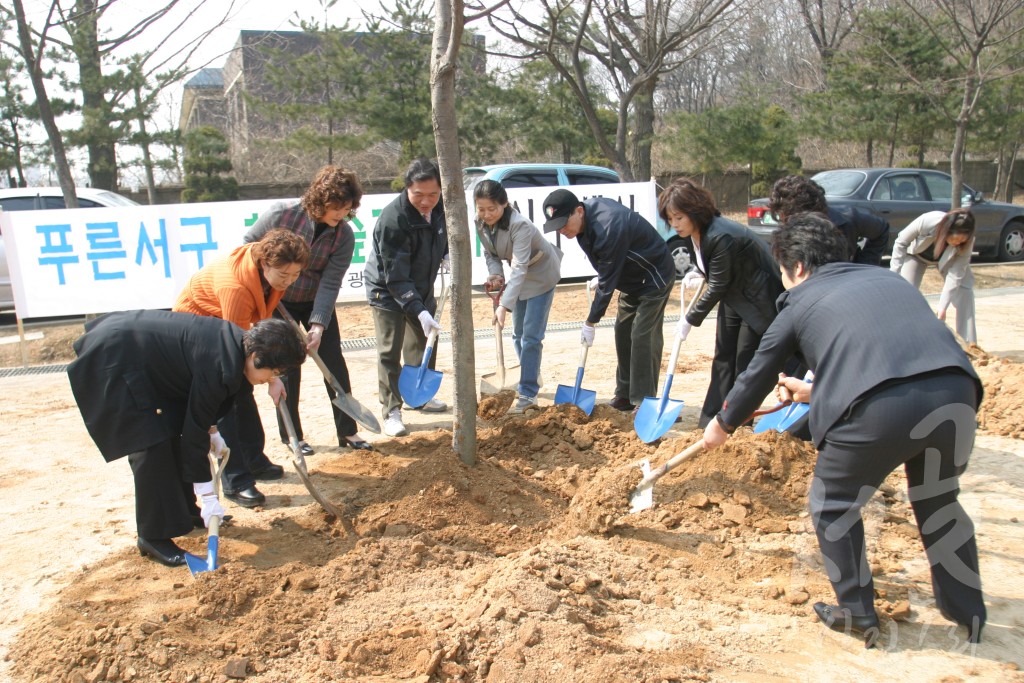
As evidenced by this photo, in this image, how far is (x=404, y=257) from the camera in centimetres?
507

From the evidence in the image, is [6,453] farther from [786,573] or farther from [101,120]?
[101,120]

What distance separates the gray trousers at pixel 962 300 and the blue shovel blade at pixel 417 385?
3928 millimetres

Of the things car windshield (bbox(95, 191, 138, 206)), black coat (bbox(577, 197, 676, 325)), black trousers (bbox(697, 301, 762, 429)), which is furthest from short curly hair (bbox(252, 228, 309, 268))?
car windshield (bbox(95, 191, 138, 206))

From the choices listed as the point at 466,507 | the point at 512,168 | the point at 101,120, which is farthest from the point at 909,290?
the point at 101,120

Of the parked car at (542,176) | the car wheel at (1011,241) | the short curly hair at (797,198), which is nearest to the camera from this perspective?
the short curly hair at (797,198)

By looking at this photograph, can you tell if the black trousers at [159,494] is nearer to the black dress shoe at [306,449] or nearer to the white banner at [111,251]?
the black dress shoe at [306,449]

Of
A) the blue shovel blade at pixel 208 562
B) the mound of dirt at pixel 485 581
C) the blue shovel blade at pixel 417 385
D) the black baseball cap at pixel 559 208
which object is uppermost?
the black baseball cap at pixel 559 208

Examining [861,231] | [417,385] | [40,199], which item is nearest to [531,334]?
[417,385]

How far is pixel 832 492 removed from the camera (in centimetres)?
288

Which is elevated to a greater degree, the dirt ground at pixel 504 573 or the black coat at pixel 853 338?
the black coat at pixel 853 338

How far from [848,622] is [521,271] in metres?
2.96

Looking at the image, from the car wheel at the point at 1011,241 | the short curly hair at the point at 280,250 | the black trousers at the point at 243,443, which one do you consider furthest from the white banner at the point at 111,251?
the car wheel at the point at 1011,241

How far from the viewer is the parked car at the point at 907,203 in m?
12.3

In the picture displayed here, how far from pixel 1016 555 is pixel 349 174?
3.64 metres
